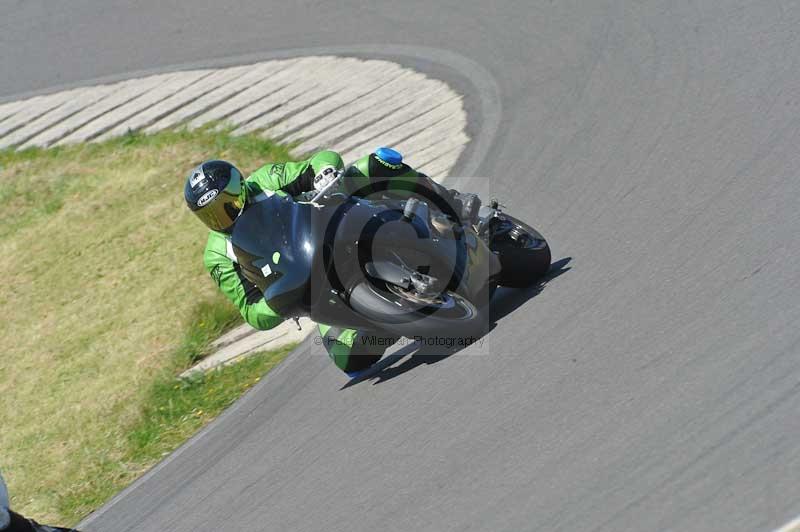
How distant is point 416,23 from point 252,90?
2011 mm

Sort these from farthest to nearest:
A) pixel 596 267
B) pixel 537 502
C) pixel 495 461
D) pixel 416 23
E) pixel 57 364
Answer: pixel 416 23, pixel 57 364, pixel 596 267, pixel 495 461, pixel 537 502

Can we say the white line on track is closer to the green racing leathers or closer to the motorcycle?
the green racing leathers

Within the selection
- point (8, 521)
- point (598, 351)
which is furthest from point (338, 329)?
point (8, 521)

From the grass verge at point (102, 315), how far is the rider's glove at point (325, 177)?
186 cm

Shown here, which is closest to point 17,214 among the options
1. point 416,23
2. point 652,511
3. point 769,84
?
point 416,23

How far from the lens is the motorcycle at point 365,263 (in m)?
6.07

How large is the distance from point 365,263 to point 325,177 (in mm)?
789

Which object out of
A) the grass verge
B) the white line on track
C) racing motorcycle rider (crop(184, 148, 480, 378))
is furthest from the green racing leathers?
the white line on track

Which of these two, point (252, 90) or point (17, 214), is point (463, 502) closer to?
point (252, 90)

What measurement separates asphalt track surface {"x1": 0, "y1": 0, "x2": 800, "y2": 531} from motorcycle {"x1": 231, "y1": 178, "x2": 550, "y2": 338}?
447mm

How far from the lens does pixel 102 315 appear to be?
10086mm

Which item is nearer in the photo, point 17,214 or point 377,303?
point 377,303

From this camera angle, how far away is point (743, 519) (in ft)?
13.9

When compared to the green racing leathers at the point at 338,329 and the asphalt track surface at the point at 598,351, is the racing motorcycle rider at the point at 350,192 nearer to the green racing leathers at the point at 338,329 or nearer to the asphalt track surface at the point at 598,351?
the green racing leathers at the point at 338,329
